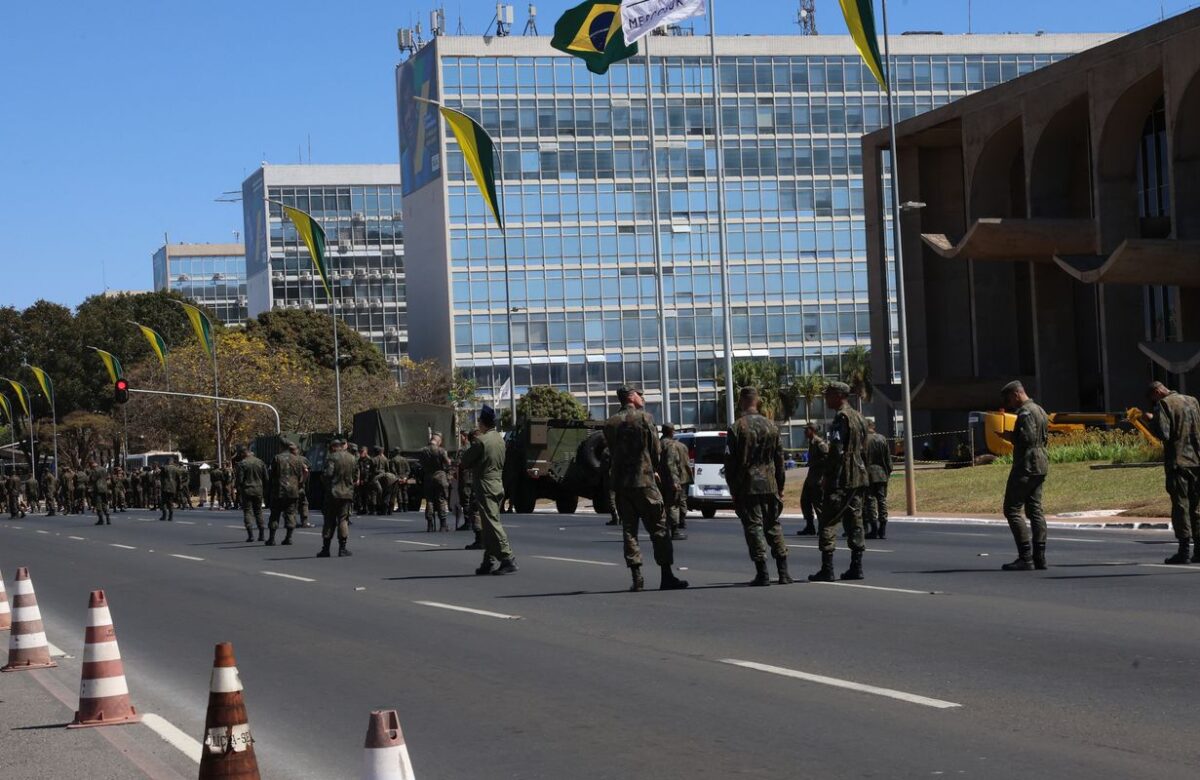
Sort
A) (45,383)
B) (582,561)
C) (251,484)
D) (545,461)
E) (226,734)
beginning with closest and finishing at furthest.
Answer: (226,734) < (582,561) < (251,484) < (545,461) < (45,383)

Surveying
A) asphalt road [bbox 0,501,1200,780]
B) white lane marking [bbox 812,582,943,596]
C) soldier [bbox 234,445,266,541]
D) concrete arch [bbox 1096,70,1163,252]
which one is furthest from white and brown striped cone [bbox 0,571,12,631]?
concrete arch [bbox 1096,70,1163,252]

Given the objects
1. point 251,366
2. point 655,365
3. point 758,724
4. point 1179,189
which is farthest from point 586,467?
point 655,365

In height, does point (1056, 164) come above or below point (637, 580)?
above

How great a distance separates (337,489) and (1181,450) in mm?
12018

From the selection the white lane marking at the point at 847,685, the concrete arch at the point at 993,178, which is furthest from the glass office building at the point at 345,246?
the white lane marking at the point at 847,685

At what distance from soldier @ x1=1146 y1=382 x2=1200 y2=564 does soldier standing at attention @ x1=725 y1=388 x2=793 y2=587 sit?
4.02 m

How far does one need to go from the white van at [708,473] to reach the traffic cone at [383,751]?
30.9 metres

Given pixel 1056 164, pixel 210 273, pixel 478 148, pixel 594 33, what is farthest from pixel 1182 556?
pixel 210 273

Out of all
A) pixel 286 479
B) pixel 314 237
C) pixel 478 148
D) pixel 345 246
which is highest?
pixel 345 246

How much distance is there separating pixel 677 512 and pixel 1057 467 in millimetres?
15659

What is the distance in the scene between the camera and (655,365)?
336 ft

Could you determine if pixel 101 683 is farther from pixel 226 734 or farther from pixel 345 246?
pixel 345 246

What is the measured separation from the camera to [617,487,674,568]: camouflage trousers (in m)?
15.7

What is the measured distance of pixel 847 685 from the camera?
31.9 feet
